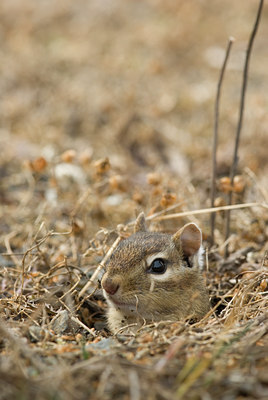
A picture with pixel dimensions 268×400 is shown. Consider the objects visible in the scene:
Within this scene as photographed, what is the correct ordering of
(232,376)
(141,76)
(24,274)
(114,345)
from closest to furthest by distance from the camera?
(232,376) → (114,345) → (24,274) → (141,76)

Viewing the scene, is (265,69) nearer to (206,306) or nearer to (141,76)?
(141,76)

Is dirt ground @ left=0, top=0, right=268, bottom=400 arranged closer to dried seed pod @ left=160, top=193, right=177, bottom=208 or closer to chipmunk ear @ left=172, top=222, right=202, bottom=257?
dried seed pod @ left=160, top=193, right=177, bottom=208

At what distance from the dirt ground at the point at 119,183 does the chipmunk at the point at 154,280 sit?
0.21 meters

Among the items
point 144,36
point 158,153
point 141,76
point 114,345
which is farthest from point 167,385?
point 144,36

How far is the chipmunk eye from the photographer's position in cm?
313

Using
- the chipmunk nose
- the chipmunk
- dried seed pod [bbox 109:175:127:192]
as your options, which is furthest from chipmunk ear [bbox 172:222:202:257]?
dried seed pod [bbox 109:175:127:192]

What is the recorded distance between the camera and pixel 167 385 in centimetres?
200

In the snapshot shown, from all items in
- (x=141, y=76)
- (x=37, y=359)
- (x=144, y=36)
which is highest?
(x=144, y=36)

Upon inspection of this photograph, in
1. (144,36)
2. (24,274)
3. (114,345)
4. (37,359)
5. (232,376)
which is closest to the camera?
(232,376)

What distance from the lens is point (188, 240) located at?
3.36 m

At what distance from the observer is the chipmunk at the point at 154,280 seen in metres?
3.00

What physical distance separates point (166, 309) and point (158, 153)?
142 inches

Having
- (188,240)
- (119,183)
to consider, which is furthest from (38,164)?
(188,240)

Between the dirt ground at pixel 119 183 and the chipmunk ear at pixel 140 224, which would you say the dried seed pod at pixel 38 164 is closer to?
the dirt ground at pixel 119 183
